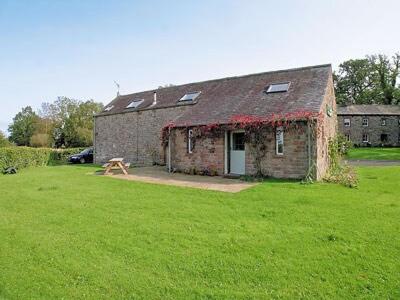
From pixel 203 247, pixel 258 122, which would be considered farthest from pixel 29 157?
pixel 203 247

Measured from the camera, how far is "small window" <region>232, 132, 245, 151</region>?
16031 mm

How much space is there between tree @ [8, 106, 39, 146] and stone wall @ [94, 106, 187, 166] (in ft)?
128

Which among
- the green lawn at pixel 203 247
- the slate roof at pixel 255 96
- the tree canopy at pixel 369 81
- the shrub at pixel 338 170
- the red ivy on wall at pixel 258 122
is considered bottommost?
the green lawn at pixel 203 247

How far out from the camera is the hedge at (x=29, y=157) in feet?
76.9

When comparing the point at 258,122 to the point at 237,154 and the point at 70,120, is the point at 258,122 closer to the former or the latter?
the point at 237,154

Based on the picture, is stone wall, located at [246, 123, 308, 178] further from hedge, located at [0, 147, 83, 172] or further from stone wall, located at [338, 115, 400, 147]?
stone wall, located at [338, 115, 400, 147]

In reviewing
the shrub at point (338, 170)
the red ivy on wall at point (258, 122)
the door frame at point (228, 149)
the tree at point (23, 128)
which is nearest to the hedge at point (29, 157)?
the red ivy on wall at point (258, 122)

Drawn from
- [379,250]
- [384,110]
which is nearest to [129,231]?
[379,250]

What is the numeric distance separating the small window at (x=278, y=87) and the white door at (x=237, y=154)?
358cm

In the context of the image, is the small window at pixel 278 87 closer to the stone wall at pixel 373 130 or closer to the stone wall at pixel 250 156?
the stone wall at pixel 250 156

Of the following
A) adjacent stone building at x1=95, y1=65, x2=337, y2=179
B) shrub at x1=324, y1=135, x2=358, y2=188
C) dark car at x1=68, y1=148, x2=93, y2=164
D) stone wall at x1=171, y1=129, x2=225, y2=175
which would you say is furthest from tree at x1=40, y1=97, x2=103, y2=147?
shrub at x1=324, y1=135, x2=358, y2=188

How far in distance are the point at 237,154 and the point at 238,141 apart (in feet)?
2.23

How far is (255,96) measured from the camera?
17938mm

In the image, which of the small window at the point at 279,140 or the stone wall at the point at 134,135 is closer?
the small window at the point at 279,140
